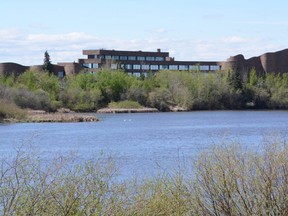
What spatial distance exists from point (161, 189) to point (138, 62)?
448 ft

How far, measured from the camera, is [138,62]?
149250mm

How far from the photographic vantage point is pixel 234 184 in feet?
45.0

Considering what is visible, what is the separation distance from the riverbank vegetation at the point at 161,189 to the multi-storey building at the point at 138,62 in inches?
5122

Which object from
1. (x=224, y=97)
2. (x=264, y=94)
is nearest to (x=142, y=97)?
(x=224, y=97)

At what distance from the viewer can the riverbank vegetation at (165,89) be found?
371 ft

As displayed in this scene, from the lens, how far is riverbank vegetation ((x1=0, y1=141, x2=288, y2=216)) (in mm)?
11805

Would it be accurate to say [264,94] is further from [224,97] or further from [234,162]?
[234,162]

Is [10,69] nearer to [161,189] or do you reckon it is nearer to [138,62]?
[138,62]

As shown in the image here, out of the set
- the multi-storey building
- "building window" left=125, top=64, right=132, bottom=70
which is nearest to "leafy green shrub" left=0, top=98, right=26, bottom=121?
the multi-storey building

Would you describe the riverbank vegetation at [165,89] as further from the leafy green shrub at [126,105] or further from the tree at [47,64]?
the tree at [47,64]

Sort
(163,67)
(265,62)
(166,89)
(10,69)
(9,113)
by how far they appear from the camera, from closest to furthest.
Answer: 1. (9,113)
2. (166,89)
3. (10,69)
4. (265,62)
5. (163,67)

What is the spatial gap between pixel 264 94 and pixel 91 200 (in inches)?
4496

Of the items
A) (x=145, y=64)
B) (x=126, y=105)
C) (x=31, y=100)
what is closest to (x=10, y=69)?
(x=126, y=105)

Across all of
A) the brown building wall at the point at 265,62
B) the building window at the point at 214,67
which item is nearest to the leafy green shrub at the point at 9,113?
the brown building wall at the point at 265,62
